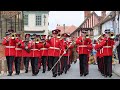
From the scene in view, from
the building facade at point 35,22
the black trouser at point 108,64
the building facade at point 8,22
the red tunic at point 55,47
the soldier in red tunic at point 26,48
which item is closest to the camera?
the black trouser at point 108,64

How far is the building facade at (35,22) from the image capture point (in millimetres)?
44816

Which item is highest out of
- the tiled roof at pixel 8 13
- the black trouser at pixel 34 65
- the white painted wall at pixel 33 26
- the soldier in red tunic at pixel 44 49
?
the white painted wall at pixel 33 26

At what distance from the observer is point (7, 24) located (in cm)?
2117

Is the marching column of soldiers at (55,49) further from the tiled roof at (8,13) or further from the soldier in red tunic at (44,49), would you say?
the tiled roof at (8,13)

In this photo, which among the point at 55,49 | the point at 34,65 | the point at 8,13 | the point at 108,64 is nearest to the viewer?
the point at 108,64

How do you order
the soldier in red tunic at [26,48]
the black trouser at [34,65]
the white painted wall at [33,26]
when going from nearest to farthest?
the black trouser at [34,65] < the soldier in red tunic at [26,48] < the white painted wall at [33,26]

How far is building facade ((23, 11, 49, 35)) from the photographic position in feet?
147

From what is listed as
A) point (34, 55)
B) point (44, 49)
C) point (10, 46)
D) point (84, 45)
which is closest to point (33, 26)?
point (44, 49)

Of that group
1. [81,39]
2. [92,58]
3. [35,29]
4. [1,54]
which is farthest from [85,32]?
[35,29]

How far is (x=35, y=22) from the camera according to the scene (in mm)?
46625

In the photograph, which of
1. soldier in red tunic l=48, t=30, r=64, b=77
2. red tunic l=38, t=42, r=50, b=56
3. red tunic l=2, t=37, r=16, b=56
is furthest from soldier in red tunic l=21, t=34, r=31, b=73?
soldier in red tunic l=48, t=30, r=64, b=77

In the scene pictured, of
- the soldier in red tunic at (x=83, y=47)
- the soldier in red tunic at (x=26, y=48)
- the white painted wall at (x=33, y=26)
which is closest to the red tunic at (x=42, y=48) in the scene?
the soldier in red tunic at (x=26, y=48)

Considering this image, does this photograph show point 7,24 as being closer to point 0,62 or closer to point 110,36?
point 0,62

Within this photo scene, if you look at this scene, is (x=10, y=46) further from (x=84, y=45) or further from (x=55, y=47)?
(x=84, y=45)
